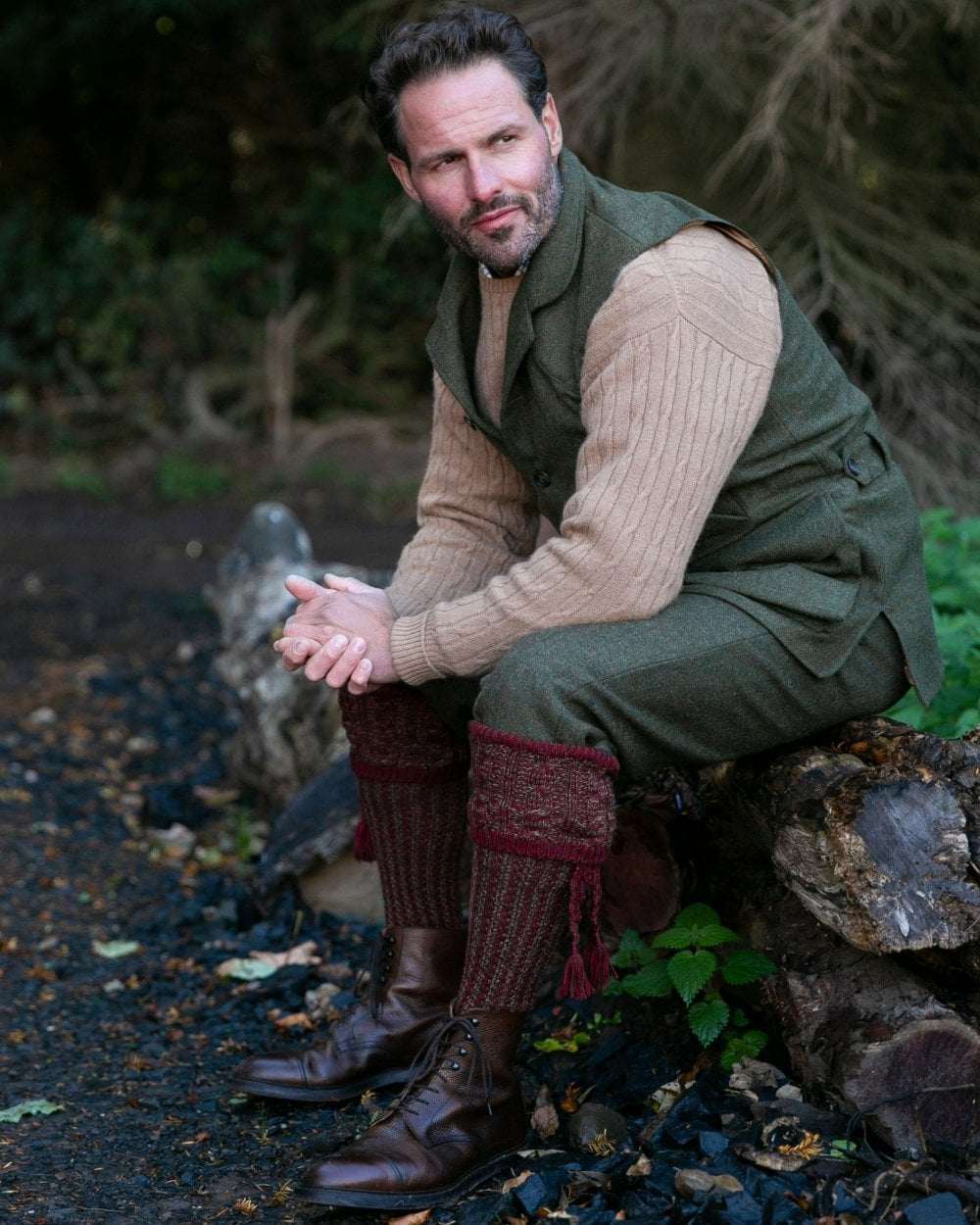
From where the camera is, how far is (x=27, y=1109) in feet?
8.99

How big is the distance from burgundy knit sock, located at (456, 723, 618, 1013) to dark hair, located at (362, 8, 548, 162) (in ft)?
3.68

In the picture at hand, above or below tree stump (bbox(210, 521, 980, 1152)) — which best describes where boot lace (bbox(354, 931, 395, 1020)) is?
below

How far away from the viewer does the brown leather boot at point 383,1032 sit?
8.85 ft

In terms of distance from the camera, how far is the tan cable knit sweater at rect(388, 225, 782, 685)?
2318 millimetres

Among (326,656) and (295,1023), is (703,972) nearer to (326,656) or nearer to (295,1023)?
(326,656)

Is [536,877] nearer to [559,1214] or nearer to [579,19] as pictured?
[559,1214]

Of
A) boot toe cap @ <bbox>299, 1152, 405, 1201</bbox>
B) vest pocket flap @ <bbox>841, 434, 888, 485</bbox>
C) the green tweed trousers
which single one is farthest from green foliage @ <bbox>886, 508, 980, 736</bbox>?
boot toe cap @ <bbox>299, 1152, 405, 1201</bbox>

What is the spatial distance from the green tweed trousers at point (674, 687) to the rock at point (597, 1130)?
1.83 feet

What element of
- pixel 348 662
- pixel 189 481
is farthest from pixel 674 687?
pixel 189 481

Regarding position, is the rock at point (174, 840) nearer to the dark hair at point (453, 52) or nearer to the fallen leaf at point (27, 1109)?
the fallen leaf at point (27, 1109)

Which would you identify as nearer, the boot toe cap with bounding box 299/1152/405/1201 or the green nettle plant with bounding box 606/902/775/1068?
the boot toe cap with bounding box 299/1152/405/1201

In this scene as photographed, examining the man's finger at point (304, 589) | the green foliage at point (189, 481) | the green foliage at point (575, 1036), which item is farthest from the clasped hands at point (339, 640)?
the green foliage at point (189, 481)

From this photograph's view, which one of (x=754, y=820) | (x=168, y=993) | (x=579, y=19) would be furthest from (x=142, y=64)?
(x=754, y=820)

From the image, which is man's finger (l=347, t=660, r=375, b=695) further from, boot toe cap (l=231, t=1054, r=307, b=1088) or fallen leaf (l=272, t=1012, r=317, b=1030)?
fallen leaf (l=272, t=1012, r=317, b=1030)
